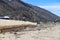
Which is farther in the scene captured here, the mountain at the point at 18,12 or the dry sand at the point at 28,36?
the mountain at the point at 18,12

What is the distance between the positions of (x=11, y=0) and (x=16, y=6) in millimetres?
7296

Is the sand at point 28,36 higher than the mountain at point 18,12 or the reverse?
the reverse

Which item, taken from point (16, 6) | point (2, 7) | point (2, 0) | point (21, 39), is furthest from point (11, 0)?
point (21, 39)

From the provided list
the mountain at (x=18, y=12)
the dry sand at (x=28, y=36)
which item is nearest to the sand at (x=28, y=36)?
the dry sand at (x=28, y=36)

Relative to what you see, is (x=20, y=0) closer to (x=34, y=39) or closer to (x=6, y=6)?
(x=6, y=6)

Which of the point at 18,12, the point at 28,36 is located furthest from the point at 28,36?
the point at 18,12

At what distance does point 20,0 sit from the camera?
10662 centimetres

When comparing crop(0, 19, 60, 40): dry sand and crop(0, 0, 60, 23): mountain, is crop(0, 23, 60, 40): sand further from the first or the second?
crop(0, 0, 60, 23): mountain

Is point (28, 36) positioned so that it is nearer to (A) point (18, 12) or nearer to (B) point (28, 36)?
(B) point (28, 36)

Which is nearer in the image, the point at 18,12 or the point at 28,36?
the point at 28,36

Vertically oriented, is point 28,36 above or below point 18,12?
below

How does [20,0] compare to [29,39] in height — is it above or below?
above

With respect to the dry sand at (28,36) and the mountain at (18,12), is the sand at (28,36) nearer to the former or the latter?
the dry sand at (28,36)

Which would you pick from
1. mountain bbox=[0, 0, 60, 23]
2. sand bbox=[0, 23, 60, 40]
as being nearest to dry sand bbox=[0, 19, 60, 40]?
sand bbox=[0, 23, 60, 40]
